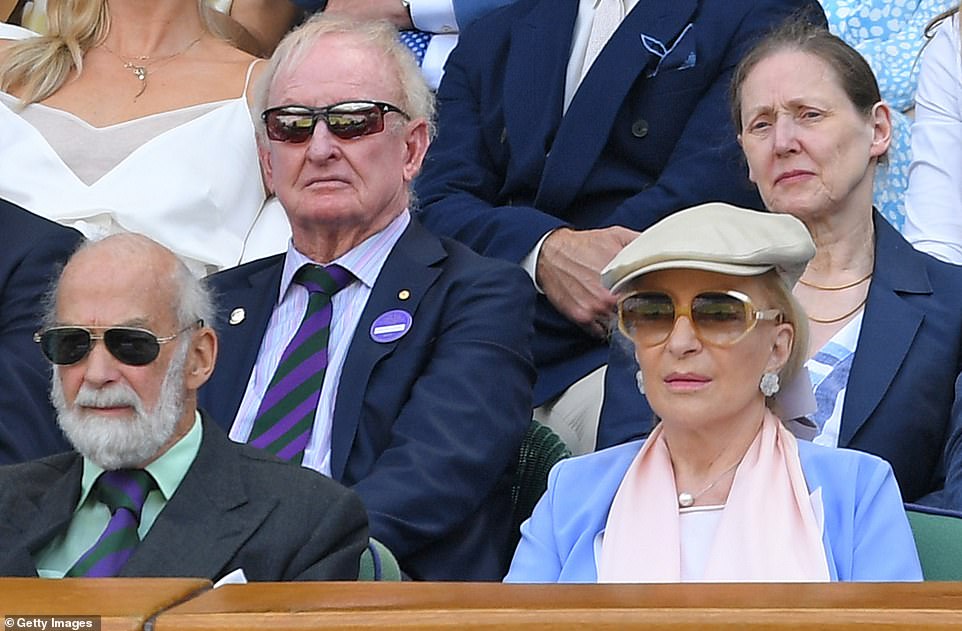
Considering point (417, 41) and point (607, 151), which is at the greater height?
point (417, 41)

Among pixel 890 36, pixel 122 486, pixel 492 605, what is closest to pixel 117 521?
pixel 122 486

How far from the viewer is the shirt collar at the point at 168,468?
241 cm

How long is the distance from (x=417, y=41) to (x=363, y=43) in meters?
1.05

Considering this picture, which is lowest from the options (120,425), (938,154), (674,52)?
(120,425)

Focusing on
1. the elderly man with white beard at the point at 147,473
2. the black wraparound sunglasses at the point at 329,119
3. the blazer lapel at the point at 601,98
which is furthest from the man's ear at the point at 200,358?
the blazer lapel at the point at 601,98

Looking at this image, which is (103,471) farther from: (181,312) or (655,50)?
(655,50)

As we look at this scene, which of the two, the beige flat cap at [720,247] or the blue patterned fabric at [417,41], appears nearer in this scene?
the beige flat cap at [720,247]

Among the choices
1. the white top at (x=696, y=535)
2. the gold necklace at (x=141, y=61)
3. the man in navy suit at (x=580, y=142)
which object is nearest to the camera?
the white top at (x=696, y=535)

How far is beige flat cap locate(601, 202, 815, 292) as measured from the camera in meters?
2.34

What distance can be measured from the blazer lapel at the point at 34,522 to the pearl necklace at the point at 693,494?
0.85m

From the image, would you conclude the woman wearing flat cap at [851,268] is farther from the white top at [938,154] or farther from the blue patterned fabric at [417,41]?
the blue patterned fabric at [417,41]

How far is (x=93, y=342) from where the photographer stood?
2.45 m

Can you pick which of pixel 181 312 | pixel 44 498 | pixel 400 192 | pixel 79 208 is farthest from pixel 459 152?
pixel 44 498

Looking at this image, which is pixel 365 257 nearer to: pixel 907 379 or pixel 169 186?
pixel 169 186
